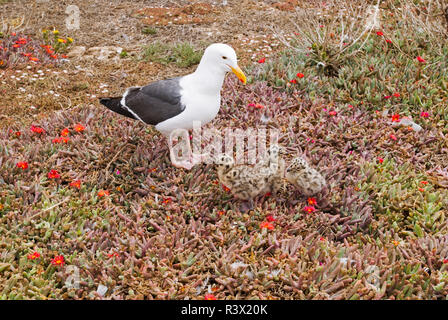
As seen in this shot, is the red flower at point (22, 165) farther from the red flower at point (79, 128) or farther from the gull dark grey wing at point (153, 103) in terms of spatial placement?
the gull dark grey wing at point (153, 103)

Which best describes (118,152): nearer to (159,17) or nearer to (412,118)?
(412,118)

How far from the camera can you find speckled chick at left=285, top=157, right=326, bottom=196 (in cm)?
450

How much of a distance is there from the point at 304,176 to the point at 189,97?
1.43 meters

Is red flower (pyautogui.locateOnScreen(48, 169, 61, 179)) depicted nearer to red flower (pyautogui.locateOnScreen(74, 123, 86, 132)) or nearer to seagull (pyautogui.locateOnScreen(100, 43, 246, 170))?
red flower (pyautogui.locateOnScreen(74, 123, 86, 132))

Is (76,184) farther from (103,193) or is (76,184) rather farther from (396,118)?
(396,118)

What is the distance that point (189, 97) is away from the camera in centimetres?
477

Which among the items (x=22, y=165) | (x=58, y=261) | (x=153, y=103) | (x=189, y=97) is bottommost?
(x=58, y=261)

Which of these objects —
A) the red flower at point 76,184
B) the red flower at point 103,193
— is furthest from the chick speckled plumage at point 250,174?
the red flower at point 76,184

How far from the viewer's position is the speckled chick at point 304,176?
14.8 ft

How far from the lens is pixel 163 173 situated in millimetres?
5125

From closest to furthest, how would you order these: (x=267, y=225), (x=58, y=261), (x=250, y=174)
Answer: (x=58, y=261), (x=267, y=225), (x=250, y=174)

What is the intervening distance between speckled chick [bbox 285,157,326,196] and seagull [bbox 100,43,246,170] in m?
0.98

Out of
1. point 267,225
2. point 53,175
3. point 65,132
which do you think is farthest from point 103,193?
point 267,225

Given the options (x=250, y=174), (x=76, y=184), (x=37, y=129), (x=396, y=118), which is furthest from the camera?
(x=396, y=118)
